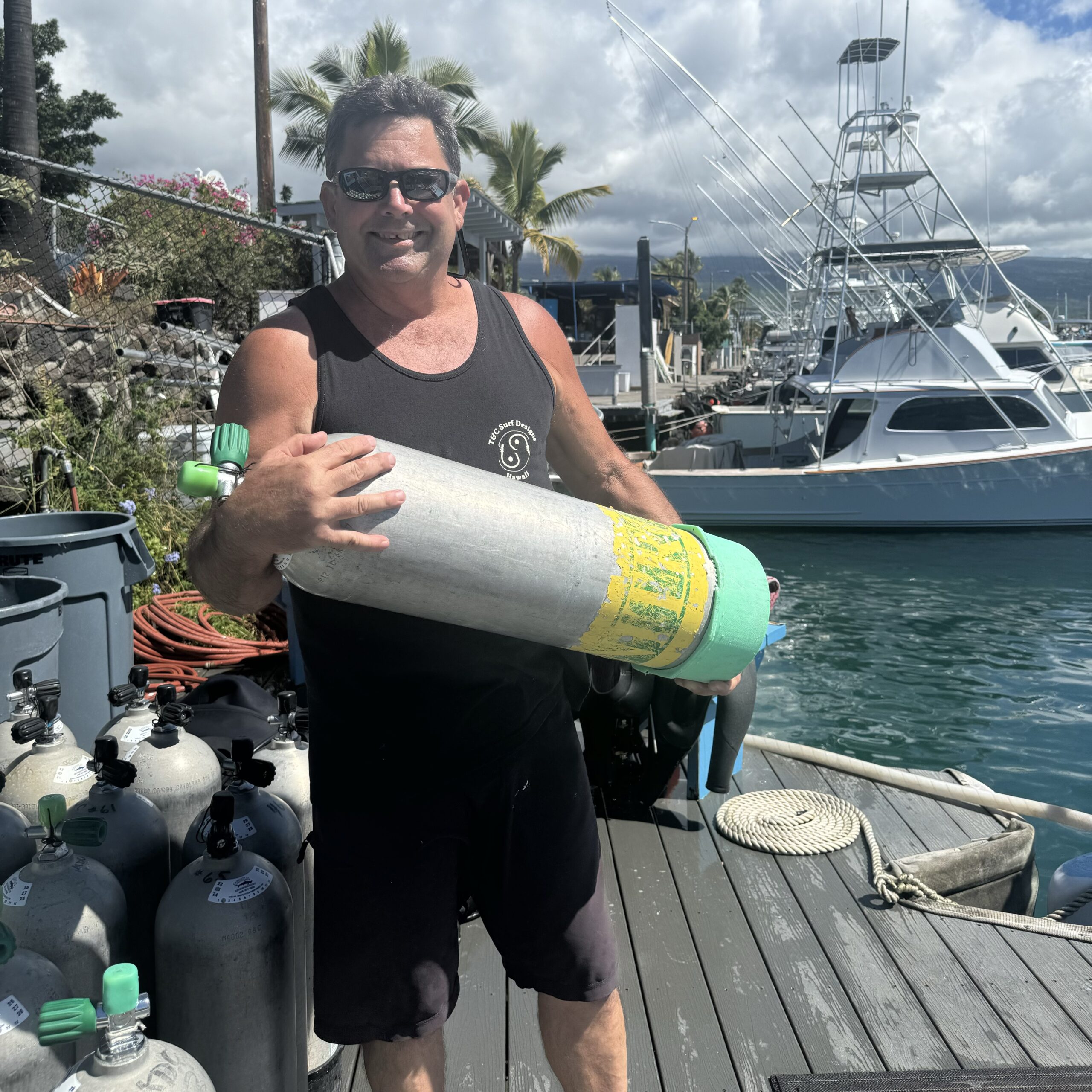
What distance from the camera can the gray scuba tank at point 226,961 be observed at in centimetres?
169

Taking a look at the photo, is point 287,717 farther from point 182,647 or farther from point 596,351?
point 596,351

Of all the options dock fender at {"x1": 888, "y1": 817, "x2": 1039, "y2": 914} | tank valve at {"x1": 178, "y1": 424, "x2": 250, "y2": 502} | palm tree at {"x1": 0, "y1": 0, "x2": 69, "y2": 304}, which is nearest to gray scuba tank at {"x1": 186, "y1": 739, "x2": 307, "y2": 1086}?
tank valve at {"x1": 178, "y1": 424, "x2": 250, "y2": 502}

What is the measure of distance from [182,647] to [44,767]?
2700 millimetres

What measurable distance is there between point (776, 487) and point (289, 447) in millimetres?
14558

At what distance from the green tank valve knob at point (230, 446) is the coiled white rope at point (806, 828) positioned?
2.58 meters

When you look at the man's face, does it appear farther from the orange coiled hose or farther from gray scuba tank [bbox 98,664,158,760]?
the orange coiled hose

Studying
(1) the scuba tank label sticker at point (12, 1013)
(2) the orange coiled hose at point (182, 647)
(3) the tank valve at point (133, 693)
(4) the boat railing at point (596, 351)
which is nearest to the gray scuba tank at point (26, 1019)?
(1) the scuba tank label sticker at point (12, 1013)

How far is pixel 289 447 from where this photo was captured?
1.45m

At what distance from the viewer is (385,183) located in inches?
69.8

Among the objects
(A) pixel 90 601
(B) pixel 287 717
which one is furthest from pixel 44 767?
(A) pixel 90 601

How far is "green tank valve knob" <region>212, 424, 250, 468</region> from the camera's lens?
151 cm

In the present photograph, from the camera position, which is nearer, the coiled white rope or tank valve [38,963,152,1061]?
tank valve [38,963,152,1061]

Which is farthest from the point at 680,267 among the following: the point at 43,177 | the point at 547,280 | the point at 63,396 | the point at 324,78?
the point at 63,396

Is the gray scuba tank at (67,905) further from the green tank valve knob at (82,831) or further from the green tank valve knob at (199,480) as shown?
the green tank valve knob at (199,480)
